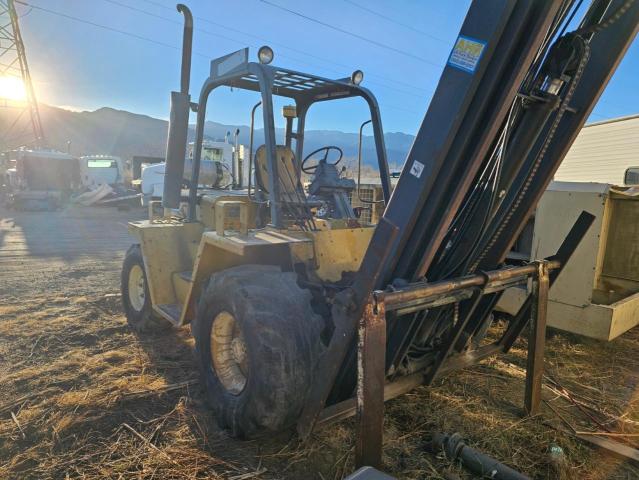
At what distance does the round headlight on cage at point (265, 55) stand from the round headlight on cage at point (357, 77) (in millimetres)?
1043

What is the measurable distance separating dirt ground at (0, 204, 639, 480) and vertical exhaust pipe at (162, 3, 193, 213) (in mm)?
1654

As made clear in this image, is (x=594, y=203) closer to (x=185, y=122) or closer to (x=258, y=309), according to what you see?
(x=258, y=309)

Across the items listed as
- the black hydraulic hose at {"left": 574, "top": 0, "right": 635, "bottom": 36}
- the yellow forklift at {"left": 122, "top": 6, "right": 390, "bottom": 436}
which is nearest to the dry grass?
the yellow forklift at {"left": 122, "top": 6, "right": 390, "bottom": 436}

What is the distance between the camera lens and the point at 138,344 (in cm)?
484

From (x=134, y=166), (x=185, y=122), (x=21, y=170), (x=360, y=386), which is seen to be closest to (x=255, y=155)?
(x=185, y=122)

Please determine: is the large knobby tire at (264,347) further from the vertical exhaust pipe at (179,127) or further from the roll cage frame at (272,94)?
the vertical exhaust pipe at (179,127)

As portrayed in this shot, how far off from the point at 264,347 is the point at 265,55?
2185 mm

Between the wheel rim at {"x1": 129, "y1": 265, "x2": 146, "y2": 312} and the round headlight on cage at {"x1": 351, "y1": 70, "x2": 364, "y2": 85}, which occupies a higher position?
the round headlight on cage at {"x1": 351, "y1": 70, "x2": 364, "y2": 85}

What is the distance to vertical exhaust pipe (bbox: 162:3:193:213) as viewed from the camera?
13.9ft

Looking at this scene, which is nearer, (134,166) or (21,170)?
(21,170)

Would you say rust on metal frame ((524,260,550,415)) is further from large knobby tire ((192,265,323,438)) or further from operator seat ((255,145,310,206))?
operator seat ((255,145,310,206))

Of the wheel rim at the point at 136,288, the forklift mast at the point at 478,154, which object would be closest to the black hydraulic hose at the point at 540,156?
the forklift mast at the point at 478,154

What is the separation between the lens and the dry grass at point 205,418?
110 inches

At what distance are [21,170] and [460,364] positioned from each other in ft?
79.3
